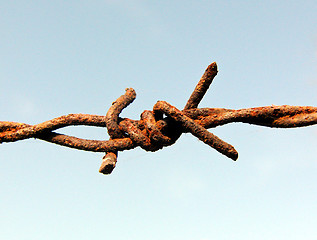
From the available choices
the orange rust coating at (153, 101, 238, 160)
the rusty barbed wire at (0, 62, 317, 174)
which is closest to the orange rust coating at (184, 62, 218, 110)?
the rusty barbed wire at (0, 62, 317, 174)

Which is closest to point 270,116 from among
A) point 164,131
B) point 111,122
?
point 164,131

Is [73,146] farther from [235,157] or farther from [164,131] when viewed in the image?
[235,157]

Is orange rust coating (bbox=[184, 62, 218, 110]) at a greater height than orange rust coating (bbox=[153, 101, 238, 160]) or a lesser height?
greater

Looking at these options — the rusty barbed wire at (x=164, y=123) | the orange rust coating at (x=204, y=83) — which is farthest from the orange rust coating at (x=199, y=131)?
the orange rust coating at (x=204, y=83)

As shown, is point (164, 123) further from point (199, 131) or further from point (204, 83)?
point (204, 83)

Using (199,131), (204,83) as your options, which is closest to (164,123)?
(199,131)

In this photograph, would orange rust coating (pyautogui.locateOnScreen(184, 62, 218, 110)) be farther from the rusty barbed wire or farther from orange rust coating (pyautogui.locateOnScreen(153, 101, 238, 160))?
orange rust coating (pyautogui.locateOnScreen(153, 101, 238, 160))

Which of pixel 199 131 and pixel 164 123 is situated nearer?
pixel 199 131

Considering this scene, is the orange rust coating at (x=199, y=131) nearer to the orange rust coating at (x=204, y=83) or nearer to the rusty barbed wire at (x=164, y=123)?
the rusty barbed wire at (x=164, y=123)

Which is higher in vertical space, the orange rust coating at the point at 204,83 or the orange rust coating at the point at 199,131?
the orange rust coating at the point at 204,83
